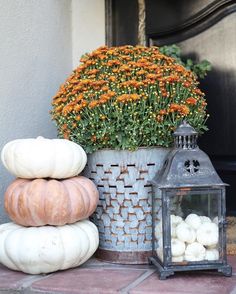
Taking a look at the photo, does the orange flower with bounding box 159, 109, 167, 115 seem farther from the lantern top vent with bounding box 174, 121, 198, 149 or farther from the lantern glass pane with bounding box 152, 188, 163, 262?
the lantern glass pane with bounding box 152, 188, 163, 262

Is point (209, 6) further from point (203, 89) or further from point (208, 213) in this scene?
point (208, 213)

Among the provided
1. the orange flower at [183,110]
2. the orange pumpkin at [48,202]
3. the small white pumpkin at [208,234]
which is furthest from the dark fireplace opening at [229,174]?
the orange pumpkin at [48,202]

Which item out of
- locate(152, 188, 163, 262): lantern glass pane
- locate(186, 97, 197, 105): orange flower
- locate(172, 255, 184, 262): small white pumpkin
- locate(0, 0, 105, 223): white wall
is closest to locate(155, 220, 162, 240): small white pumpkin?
locate(152, 188, 163, 262): lantern glass pane

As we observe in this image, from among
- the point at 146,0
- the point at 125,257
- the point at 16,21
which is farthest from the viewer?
the point at 146,0

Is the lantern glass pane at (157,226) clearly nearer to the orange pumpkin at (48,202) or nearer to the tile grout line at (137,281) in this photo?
the tile grout line at (137,281)

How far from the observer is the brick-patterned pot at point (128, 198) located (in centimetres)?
185

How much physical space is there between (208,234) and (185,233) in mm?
81

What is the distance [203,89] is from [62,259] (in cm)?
125

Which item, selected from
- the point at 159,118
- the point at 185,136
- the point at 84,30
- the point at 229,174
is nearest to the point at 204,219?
the point at 185,136

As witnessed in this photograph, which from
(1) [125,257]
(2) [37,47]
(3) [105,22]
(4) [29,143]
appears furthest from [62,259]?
(3) [105,22]

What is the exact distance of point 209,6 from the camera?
2477 mm

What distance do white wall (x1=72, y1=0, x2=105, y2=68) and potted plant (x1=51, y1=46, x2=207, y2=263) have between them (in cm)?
73

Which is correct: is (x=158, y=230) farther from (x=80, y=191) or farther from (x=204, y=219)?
(x=80, y=191)

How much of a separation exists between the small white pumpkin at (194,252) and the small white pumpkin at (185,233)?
A: 0.02m
